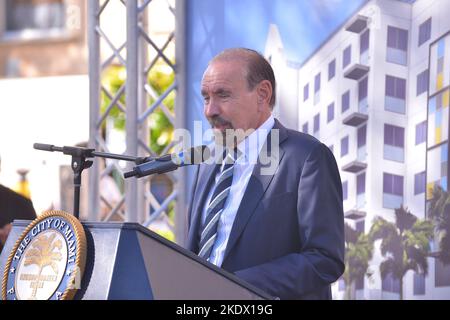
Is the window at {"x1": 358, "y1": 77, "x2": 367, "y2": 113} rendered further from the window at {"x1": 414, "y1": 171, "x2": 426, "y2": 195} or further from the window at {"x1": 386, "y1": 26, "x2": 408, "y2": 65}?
the window at {"x1": 414, "y1": 171, "x2": 426, "y2": 195}

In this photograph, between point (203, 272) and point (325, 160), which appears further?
point (325, 160)

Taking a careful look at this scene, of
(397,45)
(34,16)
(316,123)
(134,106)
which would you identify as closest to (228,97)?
(397,45)

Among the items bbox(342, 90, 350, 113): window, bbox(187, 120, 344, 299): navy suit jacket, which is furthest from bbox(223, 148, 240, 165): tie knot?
bbox(342, 90, 350, 113): window

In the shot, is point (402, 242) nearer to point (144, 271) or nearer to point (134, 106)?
point (134, 106)

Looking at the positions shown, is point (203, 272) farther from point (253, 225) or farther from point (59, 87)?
point (59, 87)

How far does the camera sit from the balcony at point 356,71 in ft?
16.9

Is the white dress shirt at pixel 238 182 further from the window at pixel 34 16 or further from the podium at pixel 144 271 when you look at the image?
the window at pixel 34 16

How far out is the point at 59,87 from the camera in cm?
1909

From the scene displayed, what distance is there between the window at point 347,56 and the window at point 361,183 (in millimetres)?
583

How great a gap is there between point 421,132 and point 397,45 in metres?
0.47

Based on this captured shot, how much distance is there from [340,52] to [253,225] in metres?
2.15

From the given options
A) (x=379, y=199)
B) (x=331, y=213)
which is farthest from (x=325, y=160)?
(x=379, y=199)
